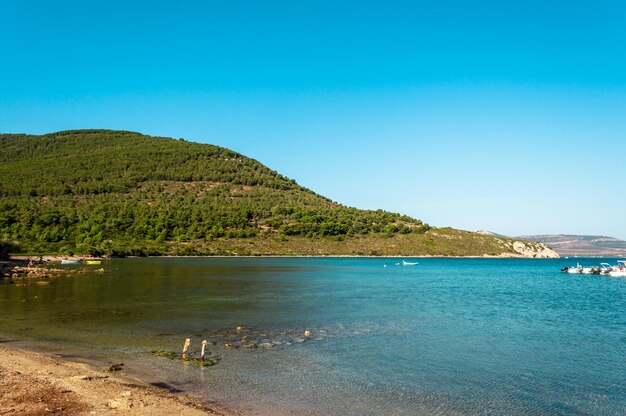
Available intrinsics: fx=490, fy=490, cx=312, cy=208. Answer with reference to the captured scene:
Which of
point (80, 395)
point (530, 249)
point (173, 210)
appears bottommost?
point (80, 395)

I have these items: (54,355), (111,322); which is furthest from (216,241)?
(54,355)

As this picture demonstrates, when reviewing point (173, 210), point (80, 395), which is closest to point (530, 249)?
point (173, 210)

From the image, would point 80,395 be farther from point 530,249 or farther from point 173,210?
point 530,249

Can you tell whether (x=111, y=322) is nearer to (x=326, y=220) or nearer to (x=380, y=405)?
(x=380, y=405)

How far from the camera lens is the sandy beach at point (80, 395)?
A: 11.6 m

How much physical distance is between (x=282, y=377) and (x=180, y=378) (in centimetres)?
321

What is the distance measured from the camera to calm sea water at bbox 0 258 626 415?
14219 millimetres

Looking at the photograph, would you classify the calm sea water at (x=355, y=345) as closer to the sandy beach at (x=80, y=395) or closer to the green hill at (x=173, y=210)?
the sandy beach at (x=80, y=395)

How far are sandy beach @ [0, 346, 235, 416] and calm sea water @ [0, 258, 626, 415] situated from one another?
41.8 inches

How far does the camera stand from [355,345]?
843 inches

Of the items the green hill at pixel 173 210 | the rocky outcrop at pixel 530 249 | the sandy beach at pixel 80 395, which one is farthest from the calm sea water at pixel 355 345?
the rocky outcrop at pixel 530 249

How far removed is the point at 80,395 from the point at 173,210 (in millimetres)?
124564

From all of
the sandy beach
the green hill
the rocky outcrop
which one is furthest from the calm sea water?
the rocky outcrop

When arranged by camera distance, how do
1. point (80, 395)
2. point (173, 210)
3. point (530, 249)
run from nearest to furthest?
1. point (80, 395)
2. point (173, 210)
3. point (530, 249)
